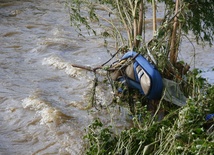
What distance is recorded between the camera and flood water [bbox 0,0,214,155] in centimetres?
618

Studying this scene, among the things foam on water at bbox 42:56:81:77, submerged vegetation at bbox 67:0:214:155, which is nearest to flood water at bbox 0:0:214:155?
foam on water at bbox 42:56:81:77

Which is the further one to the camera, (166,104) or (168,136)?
(166,104)

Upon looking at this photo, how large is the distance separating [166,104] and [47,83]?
333cm

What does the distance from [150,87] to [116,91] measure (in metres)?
0.74

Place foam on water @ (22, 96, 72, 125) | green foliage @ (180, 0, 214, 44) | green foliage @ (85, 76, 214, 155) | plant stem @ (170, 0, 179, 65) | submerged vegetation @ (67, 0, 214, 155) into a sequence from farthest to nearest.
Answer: foam on water @ (22, 96, 72, 125) → green foliage @ (180, 0, 214, 44) → plant stem @ (170, 0, 179, 65) → submerged vegetation @ (67, 0, 214, 155) → green foliage @ (85, 76, 214, 155)

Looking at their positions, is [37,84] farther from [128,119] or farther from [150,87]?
[150,87]

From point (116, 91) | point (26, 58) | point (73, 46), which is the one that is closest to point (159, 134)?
point (116, 91)

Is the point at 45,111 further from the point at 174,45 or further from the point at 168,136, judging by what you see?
the point at 168,136

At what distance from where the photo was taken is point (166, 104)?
18.9 feet

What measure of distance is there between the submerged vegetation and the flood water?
20.9 inches

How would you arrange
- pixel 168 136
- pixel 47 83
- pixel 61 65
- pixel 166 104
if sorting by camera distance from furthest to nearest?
pixel 61 65 < pixel 47 83 < pixel 166 104 < pixel 168 136

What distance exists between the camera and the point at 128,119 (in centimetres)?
651

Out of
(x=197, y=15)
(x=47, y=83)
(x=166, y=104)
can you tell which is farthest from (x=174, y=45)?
(x=47, y=83)

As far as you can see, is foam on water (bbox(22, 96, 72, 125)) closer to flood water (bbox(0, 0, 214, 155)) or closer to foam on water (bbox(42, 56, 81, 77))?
flood water (bbox(0, 0, 214, 155))
